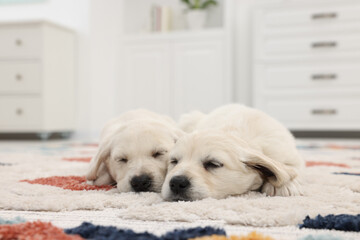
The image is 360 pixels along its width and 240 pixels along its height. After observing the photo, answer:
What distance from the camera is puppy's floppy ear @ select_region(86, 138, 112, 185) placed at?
1.59 metres

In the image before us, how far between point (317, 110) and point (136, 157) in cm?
378

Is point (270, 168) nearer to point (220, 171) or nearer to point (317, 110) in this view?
point (220, 171)

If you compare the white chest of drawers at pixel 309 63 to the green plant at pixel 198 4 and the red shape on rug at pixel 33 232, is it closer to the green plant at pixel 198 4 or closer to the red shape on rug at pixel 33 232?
the green plant at pixel 198 4

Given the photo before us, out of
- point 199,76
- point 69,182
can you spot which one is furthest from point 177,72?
point 69,182

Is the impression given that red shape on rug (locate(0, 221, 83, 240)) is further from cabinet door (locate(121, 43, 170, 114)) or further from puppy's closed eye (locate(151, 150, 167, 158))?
cabinet door (locate(121, 43, 170, 114))

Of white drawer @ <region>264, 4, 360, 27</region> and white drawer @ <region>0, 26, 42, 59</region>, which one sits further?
white drawer @ <region>0, 26, 42, 59</region>

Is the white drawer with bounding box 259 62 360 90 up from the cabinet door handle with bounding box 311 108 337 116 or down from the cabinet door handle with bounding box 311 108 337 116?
up

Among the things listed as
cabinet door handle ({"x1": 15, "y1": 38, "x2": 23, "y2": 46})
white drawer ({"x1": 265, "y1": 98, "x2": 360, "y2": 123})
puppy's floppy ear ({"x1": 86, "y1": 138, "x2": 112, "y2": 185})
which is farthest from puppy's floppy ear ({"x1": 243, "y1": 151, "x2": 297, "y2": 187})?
cabinet door handle ({"x1": 15, "y1": 38, "x2": 23, "y2": 46})

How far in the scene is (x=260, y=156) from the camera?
50.3 inches

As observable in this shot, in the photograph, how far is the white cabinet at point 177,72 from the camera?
208 inches

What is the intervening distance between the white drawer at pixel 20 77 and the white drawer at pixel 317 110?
2.80 meters

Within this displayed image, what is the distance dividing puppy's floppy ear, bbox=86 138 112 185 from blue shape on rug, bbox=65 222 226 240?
0.75 meters

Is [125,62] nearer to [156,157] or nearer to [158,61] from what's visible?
[158,61]

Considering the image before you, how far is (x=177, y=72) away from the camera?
5.48m
